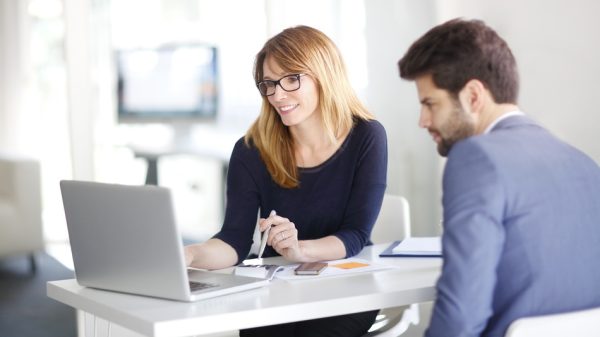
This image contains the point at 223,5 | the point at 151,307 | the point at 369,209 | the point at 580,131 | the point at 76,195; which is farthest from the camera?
the point at 223,5

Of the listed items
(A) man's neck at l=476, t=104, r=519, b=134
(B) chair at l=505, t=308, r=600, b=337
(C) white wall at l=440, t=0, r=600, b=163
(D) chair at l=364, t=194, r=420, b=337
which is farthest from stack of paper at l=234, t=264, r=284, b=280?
(C) white wall at l=440, t=0, r=600, b=163

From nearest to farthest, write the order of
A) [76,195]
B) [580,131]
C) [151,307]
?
1. [151,307]
2. [76,195]
3. [580,131]

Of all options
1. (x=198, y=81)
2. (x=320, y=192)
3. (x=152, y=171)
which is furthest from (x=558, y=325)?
(x=198, y=81)

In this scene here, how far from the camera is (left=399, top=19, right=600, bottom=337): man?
5.69 feet

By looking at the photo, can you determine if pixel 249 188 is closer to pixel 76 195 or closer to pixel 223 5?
pixel 76 195

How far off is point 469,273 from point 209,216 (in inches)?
Result: 125

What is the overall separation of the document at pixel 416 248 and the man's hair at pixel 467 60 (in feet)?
2.06

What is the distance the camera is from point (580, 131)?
12.1 feet

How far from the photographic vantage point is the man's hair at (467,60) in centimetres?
191

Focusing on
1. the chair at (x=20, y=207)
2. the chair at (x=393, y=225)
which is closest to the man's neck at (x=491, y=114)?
the chair at (x=393, y=225)

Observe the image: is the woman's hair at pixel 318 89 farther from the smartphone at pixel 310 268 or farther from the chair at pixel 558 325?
the chair at pixel 558 325

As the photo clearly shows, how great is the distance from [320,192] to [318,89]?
1.05 feet

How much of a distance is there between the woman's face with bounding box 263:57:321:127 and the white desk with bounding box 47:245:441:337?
69 cm

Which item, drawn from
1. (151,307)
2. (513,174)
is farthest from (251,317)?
(513,174)
